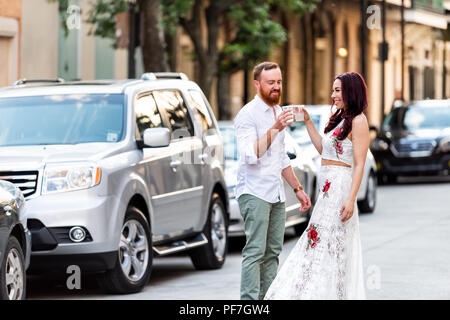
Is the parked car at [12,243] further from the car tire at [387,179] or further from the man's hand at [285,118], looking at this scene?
the car tire at [387,179]

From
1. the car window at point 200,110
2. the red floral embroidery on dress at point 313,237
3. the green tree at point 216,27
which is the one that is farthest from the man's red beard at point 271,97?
the green tree at point 216,27

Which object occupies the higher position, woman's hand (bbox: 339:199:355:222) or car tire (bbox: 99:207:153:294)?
woman's hand (bbox: 339:199:355:222)

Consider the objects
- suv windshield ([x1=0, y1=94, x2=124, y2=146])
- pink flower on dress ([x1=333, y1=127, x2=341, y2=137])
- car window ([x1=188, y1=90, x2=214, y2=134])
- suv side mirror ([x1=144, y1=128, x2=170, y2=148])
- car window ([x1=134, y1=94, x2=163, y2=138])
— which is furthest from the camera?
car window ([x1=188, y1=90, x2=214, y2=134])

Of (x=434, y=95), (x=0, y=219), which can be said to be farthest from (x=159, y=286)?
(x=434, y=95)

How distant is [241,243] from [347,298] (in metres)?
7.84

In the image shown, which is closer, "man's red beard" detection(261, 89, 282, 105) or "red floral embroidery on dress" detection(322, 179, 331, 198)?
"red floral embroidery on dress" detection(322, 179, 331, 198)

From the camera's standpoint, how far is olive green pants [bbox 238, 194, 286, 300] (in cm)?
877

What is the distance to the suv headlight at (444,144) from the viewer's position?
27.0 meters

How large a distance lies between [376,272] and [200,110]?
271 cm

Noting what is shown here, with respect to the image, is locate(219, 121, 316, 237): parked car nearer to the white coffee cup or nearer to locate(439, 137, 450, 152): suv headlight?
the white coffee cup

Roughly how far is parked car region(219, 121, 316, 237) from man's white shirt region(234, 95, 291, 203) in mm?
5405

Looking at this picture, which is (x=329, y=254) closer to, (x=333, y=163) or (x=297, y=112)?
(x=333, y=163)

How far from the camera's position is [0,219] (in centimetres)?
877

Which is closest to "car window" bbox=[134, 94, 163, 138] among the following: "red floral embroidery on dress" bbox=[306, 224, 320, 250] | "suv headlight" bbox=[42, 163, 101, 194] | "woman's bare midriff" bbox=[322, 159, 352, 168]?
"suv headlight" bbox=[42, 163, 101, 194]
